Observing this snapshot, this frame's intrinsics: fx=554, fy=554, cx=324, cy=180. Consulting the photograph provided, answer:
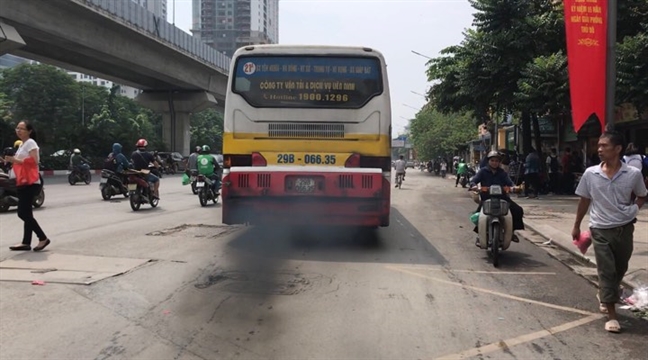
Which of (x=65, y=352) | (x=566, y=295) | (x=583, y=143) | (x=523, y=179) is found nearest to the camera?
(x=65, y=352)

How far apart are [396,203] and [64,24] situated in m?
17.4

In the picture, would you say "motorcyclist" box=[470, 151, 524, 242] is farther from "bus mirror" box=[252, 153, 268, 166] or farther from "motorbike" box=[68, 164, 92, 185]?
"motorbike" box=[68, 164, 92, 185]

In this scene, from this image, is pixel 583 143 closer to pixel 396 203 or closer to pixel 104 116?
pixel 396 203

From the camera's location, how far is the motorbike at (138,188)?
44.8ft

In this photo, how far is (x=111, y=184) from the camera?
1642 centimetres

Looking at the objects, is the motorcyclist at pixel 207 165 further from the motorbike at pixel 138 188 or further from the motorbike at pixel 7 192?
the motorbike at pixel 7 192

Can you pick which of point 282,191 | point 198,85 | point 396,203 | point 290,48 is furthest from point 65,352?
point 198,85

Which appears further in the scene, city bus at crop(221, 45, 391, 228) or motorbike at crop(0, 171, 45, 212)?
motorbike at crop(0, 171, 45, 212)

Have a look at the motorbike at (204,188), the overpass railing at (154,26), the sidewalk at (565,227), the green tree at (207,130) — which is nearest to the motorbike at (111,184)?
the motorbike at (204,188)

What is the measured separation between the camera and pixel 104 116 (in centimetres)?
4766

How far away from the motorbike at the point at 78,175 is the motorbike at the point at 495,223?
68.5 ft

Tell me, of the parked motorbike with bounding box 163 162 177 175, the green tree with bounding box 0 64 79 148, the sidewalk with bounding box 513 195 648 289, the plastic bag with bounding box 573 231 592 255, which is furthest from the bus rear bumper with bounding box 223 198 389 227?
the green tree with bounding box 0 64 79 148

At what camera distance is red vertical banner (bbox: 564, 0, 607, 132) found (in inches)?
342

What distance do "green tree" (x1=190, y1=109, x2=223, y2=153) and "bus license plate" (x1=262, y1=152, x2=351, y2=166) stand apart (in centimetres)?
6889
